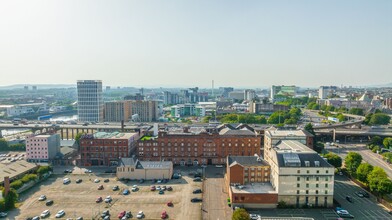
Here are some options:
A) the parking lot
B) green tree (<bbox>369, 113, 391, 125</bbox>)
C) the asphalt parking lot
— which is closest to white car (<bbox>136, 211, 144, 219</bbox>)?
the parking lot

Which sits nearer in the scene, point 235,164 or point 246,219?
point 246,219

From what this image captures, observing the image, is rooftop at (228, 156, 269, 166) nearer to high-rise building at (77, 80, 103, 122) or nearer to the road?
the road

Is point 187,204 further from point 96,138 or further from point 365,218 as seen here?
point 96,138

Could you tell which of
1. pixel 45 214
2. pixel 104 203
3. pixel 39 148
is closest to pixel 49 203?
pixel 45 214

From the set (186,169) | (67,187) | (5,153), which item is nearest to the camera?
(67,187)

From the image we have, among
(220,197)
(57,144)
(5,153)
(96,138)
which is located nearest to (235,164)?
(220,197)

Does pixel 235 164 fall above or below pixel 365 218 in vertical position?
above

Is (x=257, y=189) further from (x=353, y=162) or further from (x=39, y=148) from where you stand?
(x=39, y=148)

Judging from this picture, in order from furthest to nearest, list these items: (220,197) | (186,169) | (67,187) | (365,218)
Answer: (186,169)
(67,187)
(220,197)
(365,218)
